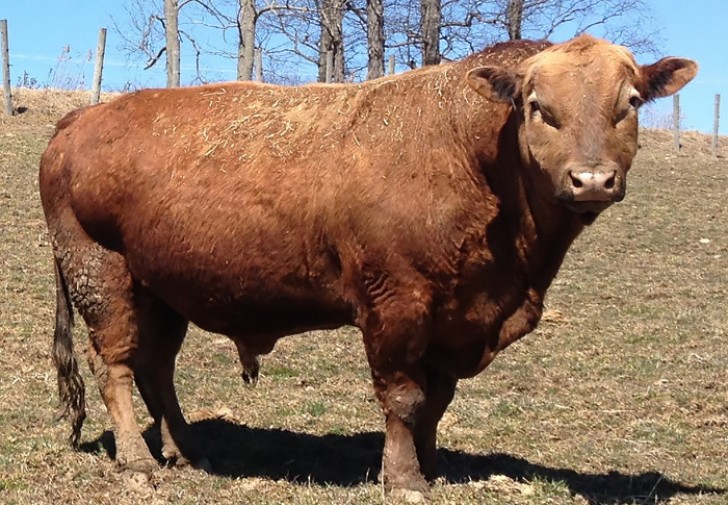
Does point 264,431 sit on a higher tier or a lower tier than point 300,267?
lower

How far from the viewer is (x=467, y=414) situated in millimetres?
7406

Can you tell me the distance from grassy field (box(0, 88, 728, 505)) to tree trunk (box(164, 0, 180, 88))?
8.31 meters

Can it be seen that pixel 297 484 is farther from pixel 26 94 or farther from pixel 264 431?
pixel 26 94

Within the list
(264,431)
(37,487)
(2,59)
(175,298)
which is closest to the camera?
(37,487)

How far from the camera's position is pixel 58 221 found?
6332 mm

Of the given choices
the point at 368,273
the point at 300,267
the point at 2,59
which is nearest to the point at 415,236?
the point at 368,273

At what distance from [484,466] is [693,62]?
2727mm

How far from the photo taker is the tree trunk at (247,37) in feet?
67.9

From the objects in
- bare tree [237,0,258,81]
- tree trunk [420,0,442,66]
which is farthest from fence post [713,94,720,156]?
bare tree [237,0,258,81]

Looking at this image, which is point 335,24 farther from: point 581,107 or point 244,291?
point 581,107

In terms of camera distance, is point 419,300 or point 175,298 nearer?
point 419,300

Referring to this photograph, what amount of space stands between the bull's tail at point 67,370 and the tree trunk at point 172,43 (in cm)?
1446

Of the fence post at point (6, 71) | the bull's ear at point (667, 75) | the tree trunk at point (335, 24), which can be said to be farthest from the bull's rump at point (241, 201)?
the tree trunk at point (335, 24)

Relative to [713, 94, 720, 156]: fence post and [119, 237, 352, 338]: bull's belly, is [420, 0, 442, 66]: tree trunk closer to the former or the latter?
[713, 94, 720, 156]: fence post
